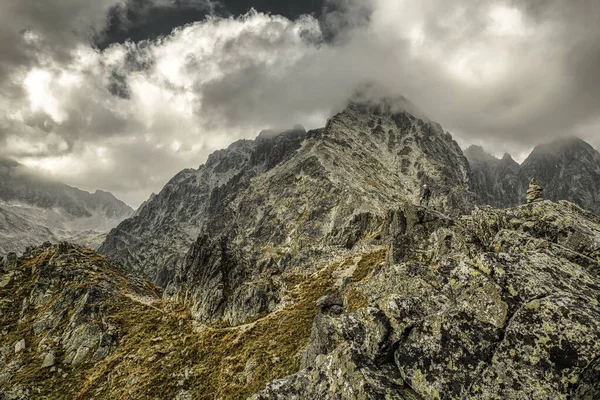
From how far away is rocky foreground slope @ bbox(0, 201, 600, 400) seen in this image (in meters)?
8.48

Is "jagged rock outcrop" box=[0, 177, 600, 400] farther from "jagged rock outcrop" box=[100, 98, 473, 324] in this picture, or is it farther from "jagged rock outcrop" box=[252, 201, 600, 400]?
"jagged rock outcrop" box=[100, 98, 473, 324]

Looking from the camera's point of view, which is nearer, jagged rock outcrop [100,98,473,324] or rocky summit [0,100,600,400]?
rocky summit [0,100,600,400]

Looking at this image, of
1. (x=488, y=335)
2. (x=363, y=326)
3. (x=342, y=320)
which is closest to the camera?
(x=488, y=335)

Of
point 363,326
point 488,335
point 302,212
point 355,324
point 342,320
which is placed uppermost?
point 302,212

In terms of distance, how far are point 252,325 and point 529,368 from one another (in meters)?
27.6

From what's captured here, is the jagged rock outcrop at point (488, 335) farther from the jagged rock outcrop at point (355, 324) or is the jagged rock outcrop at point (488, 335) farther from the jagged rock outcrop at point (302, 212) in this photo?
the jagged rock outcrop at point (302, 212)

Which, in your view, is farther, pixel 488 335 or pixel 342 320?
pixel 342 320

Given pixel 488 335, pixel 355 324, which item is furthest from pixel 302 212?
pixel 488 335

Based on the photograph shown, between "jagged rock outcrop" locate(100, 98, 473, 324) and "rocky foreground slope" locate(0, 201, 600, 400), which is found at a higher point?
"jagged rock outcrop" locate(100, 98, 473, 324)

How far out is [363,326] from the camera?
1241cm

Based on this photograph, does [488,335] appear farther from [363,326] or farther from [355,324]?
[355,324]

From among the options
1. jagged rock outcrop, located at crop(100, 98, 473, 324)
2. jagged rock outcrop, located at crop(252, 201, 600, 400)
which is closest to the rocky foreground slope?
jagged rock outcrop, located at crop(252, 201, 600, 400)

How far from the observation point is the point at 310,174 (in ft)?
447

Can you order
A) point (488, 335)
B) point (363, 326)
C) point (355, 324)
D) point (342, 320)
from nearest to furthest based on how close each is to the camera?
point (488, 335)
point (363, 326)
point (355, 324)
point (342, 320)
